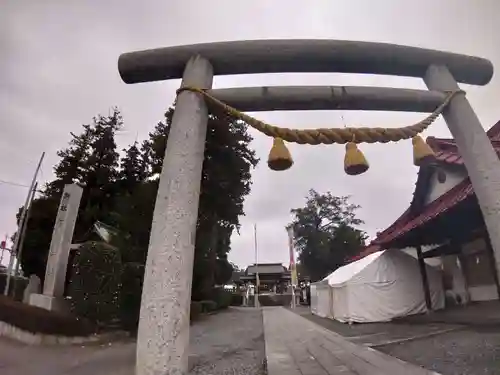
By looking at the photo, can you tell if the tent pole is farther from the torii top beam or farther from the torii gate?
the torii top beam

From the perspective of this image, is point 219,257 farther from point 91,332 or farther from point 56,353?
point 56,353

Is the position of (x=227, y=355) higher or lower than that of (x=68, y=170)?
lower

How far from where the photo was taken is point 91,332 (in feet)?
29.6

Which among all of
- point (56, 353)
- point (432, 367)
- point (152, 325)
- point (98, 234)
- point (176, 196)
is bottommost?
point (56, 353)

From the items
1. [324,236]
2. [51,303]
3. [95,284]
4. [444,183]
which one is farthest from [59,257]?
[324,236]

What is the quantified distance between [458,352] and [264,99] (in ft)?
16.6

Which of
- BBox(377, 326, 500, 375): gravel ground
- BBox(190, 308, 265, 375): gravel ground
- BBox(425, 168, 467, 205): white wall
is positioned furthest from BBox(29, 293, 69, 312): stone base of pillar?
BBox(425, 168, 467, 205): white wall

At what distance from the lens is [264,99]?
3271mm

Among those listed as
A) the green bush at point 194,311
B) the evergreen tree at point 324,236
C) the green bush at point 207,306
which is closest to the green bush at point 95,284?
the green bush at point 194,311

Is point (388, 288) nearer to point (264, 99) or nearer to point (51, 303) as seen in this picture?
point (51, 303)

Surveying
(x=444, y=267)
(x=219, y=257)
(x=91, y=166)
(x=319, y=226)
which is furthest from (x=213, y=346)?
(x=319, y=226)

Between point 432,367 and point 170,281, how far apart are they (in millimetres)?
4038

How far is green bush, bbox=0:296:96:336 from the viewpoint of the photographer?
8281mm

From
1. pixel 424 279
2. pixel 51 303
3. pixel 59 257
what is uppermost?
pixel 59 257
